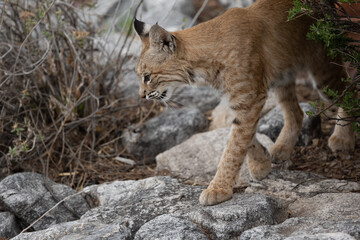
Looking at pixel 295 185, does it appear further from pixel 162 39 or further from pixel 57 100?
pixel 57 100

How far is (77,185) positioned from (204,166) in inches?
49.7

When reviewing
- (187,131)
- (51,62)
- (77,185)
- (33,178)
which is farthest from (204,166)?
(51,62)

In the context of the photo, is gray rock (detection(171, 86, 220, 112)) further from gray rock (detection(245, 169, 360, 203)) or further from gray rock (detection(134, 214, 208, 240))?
gray rock (detection(134, 214, 208, 240))

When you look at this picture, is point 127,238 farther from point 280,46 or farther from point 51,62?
point 51,62

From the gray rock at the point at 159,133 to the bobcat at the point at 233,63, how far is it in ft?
4.89

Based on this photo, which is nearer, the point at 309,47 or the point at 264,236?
the point at 264,236

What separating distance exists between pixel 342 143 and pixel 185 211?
194cm

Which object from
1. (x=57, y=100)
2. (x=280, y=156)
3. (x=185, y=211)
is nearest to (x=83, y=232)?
(x=185, y=211)

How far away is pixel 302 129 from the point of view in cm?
503

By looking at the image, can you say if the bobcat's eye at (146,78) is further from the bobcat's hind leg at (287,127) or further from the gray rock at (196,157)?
the bobcat's hind leg at (287,127)

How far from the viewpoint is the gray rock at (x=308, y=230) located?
Answer: 256 centimetres

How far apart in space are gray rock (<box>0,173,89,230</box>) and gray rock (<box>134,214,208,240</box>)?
3.84ft

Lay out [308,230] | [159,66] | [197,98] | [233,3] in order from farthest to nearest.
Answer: [233,3], [197,98], [159,66], [308,230]

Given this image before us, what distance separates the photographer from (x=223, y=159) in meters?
3.67
